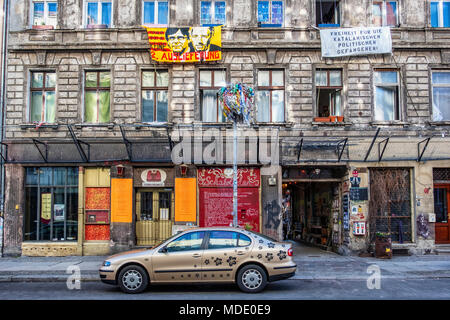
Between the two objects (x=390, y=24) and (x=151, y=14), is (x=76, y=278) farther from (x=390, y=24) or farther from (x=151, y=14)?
(x=390, y=24)

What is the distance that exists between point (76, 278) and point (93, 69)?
8453 millimetres

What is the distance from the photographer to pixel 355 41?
16422 mm

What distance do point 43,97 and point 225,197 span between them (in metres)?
8.18

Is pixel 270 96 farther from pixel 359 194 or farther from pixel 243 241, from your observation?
pixel 243 241

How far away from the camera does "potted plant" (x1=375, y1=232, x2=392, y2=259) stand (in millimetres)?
14875

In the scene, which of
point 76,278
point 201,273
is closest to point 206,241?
point 201,273

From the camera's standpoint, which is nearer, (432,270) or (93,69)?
(432,270)

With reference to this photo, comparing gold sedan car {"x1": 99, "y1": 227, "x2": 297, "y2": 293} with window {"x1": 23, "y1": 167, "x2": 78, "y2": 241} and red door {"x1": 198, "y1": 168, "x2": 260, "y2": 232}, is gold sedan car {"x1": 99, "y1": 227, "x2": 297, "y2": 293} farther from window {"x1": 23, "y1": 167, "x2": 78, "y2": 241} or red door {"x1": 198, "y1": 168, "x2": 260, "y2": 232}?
window {"x1": 23, "y1": 167, "x2": 78, "y2": 241}

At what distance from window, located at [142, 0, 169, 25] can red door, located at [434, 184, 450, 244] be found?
41.2ft

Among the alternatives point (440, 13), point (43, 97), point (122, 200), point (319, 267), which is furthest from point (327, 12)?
point (43, 97)

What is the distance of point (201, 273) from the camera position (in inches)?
382

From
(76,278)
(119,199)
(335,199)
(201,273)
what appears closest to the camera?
(201,273)

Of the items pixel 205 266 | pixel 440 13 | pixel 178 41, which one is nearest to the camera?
pixel 205 266

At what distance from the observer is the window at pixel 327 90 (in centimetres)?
1669
